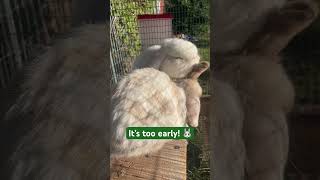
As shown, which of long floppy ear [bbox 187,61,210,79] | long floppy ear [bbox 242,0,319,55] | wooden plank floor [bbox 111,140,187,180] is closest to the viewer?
long floppy ear [bbox 242,0,319,55]


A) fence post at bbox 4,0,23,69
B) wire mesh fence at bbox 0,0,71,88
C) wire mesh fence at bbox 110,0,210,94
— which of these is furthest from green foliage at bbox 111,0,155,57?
fence post at bbox 4,0,23,69

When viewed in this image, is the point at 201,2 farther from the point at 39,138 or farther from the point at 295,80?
the point at 39,138

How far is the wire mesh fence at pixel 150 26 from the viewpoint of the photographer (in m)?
1.40

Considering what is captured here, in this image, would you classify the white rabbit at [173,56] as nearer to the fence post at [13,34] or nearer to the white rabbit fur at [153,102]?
the white rabbit fur at [153,102]

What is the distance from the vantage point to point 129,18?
4.71 feet

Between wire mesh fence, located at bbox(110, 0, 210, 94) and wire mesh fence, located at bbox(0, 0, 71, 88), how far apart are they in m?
0.17

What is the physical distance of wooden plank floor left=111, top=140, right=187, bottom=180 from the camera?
59.4 inches

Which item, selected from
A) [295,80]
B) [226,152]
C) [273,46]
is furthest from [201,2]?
[226,152]

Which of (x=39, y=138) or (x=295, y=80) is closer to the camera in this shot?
(x=295, y=80)

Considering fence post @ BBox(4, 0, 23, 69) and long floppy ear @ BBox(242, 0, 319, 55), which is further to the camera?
fence post @ BBox(4, 0, 23, 69)

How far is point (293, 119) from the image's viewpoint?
4.52 ft

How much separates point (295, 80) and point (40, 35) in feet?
2.74

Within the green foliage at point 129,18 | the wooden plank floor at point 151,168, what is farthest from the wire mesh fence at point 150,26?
the wooden plank floor at point 151,168

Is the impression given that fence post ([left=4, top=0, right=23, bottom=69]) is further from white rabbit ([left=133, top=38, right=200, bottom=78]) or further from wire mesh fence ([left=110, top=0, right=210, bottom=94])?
white rabbit ([left=133, top=38, right=200, bottom=78])
